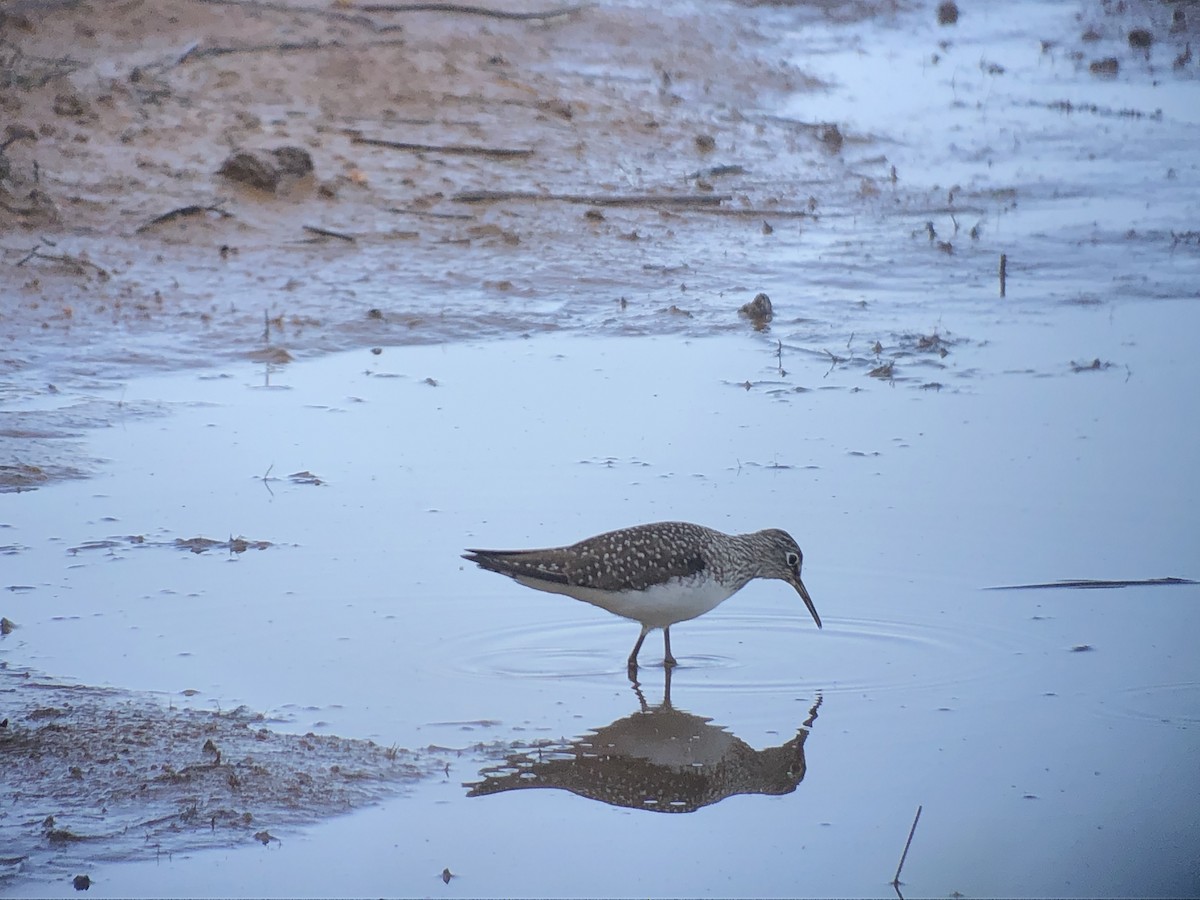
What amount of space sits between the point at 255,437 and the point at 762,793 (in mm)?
4343

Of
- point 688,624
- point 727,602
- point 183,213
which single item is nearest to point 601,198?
point 183,213

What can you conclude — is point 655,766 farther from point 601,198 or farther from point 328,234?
point 601,198

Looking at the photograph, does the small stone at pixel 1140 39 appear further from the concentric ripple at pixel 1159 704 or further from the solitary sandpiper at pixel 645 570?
the concentric ripple at pixel 1159 704

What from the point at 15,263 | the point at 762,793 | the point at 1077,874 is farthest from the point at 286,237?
the point at 1077,874

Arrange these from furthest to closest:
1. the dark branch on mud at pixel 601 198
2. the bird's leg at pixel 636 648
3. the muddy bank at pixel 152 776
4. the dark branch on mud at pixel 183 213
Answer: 1. the dark branch on mud at pixel 601 198
2. the dark branch on mud at pixel 183 213
3. the bird's leg at pixel 636 648
4. the muddy bank at pixel 152 776

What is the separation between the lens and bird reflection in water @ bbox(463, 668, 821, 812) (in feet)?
17.6

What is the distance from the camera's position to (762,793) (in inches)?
213

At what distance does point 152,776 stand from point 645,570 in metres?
2.21

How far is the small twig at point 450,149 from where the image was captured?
1407 cm

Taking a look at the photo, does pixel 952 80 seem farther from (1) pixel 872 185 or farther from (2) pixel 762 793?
(2) pixel 762 793

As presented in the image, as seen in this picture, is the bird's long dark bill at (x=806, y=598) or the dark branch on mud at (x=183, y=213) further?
the dark branch on mud at (x=183, y=213)

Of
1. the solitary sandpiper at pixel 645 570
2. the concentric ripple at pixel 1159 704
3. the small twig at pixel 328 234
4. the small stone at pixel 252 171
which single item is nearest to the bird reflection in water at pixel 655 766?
the solitary sandpiper at pixel 645 570

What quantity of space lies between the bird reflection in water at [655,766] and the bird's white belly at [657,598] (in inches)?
27.4

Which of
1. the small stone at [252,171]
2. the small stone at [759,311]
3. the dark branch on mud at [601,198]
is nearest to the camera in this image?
the small stone at [759,311]
